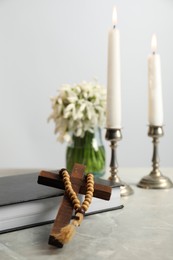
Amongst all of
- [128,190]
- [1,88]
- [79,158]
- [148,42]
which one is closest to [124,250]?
[128,190]

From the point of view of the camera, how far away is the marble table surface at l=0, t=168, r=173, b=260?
0.61 meters

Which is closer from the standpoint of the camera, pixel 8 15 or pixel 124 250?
pixel 124 250

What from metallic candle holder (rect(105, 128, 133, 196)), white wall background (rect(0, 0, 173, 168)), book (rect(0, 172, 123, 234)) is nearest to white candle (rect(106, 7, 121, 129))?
metallic candle holder (rect(105, 128, 133, 196))

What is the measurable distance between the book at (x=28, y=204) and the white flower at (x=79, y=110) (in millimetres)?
404

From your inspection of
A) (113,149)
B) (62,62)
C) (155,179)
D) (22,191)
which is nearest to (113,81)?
(113,149)

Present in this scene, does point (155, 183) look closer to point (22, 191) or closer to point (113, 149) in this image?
point (113, 149)

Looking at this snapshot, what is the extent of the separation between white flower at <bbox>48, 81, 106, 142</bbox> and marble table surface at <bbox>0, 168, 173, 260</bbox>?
0.38 metres

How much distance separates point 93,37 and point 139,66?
27 centimetres

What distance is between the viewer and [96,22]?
2.25m

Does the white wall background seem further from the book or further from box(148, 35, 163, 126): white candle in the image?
the book

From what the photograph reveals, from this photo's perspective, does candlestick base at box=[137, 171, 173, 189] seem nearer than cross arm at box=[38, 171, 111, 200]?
No

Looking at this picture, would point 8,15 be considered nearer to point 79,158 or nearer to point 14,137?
point 14,137

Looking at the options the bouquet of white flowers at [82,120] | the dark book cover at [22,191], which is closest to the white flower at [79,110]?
the bouquet of white flowers at [82,120]

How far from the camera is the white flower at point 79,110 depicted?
122 centimetres
